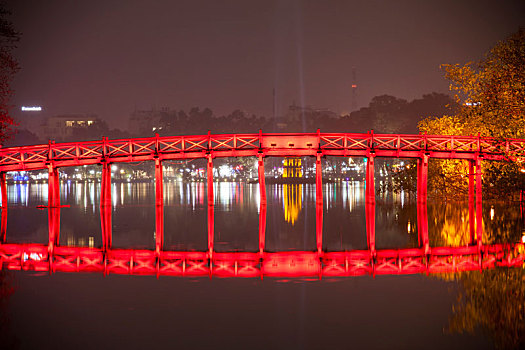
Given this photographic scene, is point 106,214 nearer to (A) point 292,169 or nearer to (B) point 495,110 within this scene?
(B) point 495,110

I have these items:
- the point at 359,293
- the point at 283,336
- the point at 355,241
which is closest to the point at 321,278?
the point at 359,293

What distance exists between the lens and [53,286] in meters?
12.5

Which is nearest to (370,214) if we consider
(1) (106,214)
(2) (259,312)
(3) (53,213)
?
(1) (106,214)

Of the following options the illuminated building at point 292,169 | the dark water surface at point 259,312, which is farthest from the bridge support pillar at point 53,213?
the illuminated building at point 292,169

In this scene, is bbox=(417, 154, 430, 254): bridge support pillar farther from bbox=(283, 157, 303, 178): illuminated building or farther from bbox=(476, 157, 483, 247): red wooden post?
bbox=(283, 157, 303, 178): illuminated building

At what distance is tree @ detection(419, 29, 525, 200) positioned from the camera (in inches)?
1275

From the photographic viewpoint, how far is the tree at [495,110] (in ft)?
106

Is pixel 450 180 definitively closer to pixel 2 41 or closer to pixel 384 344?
pixel 2 41

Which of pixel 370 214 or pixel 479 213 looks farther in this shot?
pixel 370 214

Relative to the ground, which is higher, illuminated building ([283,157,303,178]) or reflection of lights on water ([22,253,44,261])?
illuminated building ([283,157,303,178])

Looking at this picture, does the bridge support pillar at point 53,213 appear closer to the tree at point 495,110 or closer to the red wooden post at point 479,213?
the red wooden post at point 479,213

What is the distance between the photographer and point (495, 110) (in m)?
34.6

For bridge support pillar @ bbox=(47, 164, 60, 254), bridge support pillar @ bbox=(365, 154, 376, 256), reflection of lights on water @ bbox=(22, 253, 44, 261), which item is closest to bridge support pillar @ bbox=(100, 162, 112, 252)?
bridge support pillar @ bbox=(47, 164, 60, 254)

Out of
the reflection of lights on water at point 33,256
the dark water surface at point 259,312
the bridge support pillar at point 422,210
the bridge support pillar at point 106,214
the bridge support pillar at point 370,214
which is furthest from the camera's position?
the bridge support pillar at point 106,214
